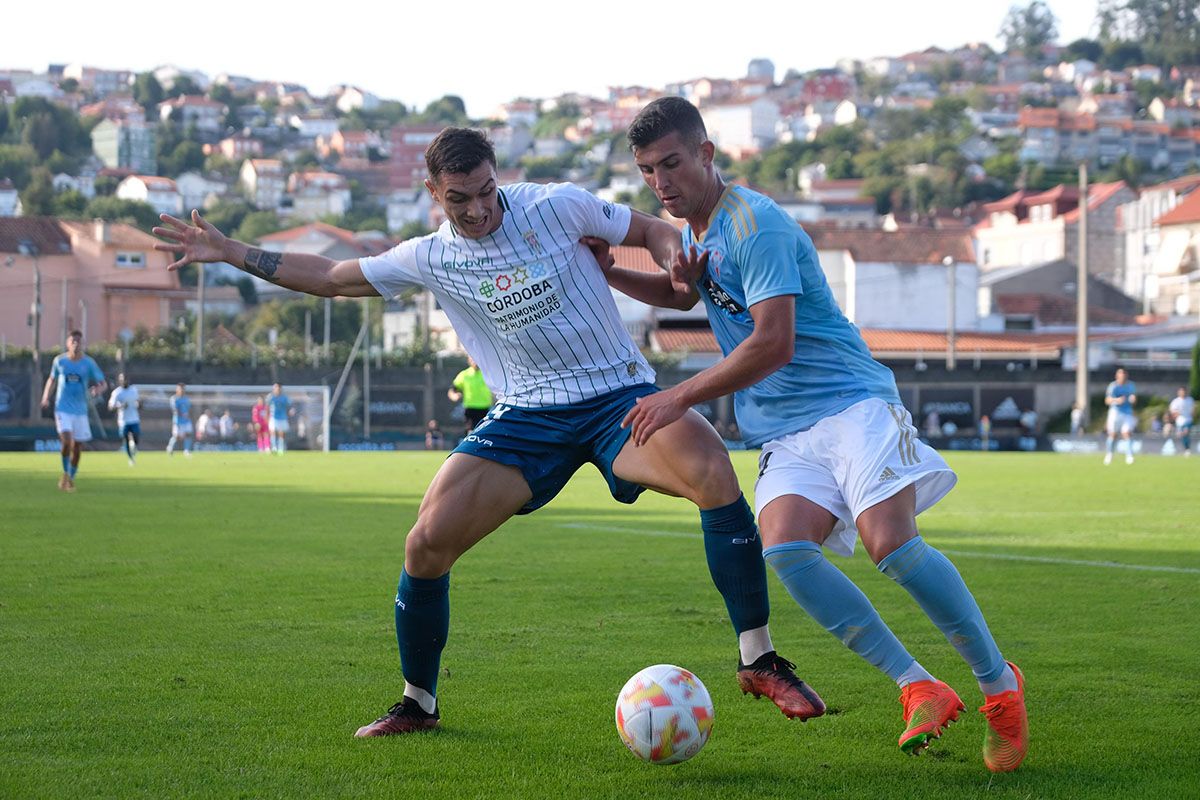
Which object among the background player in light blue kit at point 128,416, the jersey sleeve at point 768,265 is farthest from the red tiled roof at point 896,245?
the jersey sleeve at point 768,265

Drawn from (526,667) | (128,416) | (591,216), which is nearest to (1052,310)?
(128,416)

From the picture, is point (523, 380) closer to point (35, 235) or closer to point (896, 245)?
point (896, 245)

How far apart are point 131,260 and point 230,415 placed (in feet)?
162

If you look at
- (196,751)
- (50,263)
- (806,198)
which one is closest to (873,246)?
(50,263)

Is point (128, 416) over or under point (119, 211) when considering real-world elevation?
under

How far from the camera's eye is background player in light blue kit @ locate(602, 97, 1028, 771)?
16.8 ft

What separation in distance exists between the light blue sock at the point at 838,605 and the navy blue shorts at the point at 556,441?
2.62ft

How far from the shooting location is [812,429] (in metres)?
5.52

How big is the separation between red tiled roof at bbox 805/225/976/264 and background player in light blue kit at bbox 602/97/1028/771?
7476 cm

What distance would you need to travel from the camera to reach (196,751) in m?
5.06

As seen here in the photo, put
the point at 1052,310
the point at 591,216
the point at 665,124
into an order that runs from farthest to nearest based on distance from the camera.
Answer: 1. the point at 1052,310
2. the point at 591,216
3. the point at 665,124

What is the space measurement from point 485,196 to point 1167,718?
313 centimetres

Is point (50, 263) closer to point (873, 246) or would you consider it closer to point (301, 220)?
point (873, 246)

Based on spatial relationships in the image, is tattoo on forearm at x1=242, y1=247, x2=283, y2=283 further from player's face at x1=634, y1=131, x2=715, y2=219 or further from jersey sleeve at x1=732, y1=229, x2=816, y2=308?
jersey sleeve at x1=732, y1=229, x2=816, y2=308
